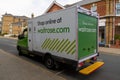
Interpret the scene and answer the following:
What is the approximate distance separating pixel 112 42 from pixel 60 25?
16.1m

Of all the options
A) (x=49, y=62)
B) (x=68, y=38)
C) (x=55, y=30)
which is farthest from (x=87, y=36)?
(x=49, y=62)

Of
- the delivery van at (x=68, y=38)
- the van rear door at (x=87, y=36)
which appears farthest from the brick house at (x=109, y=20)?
the delivery van at (x=68, y=38)

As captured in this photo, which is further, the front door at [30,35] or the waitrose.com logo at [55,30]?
the front door at [30,35]

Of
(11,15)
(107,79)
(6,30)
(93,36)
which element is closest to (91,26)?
(93,36)

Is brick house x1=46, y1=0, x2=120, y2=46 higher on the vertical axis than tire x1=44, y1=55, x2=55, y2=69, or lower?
higher

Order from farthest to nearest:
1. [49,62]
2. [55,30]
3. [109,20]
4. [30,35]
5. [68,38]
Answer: [109,20] → [30,35] → [49,62] → [55,30] → [68,38]

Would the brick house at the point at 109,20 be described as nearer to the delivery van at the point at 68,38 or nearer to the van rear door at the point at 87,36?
the van rear door at the point at 87,36

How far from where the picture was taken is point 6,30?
9662cm

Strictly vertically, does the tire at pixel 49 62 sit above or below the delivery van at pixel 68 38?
below

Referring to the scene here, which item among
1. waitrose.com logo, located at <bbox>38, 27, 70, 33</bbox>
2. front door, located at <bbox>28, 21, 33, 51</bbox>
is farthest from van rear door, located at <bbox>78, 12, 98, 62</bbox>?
front door, located at <bbox>28, 21, 33, 51</bbox>

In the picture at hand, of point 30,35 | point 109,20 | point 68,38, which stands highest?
point 109,20

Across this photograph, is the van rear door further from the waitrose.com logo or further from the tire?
the tire

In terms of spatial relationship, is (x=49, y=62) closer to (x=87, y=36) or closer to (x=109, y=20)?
(x=87, y=36)

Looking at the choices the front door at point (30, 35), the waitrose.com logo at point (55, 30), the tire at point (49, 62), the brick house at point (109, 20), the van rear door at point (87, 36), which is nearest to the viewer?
the van rear door at point (87, 36)
